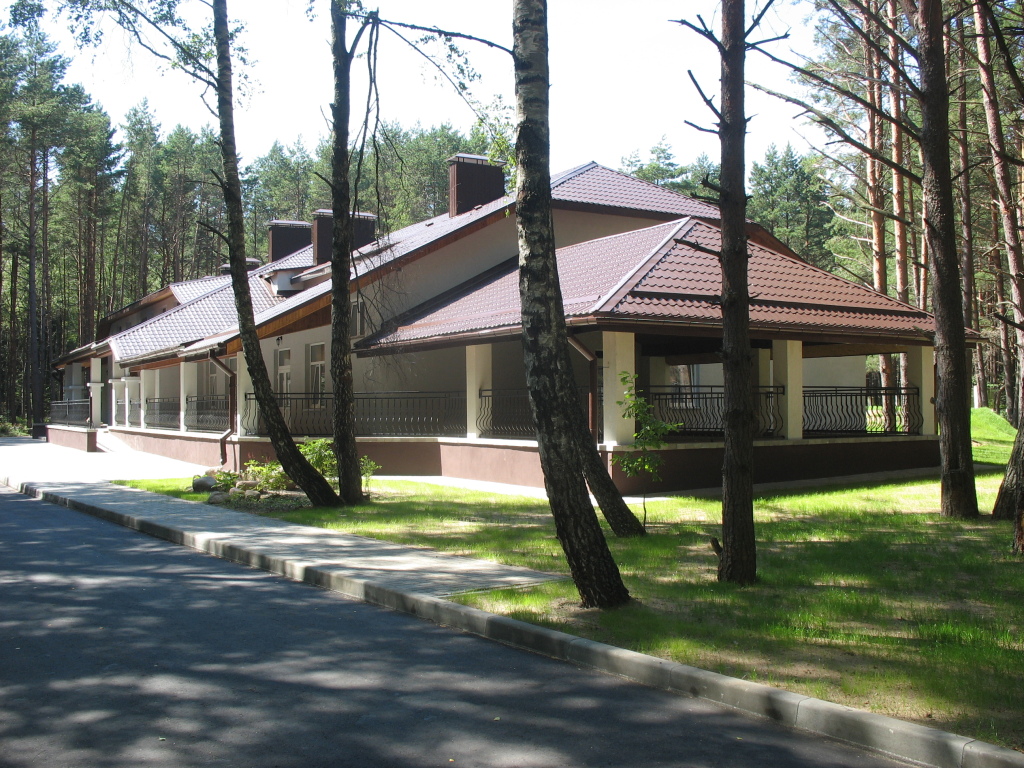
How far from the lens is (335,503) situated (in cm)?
1398

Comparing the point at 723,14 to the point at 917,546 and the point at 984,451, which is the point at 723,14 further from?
the point at 984,451

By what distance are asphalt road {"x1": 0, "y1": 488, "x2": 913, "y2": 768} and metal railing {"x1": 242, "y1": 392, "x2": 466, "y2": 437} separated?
497 inches

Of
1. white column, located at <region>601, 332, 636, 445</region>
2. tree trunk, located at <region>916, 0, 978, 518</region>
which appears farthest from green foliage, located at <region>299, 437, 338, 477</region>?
tree trunk, located at <region>916, 0, 978, 518</region>

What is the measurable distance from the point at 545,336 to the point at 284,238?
102 feet

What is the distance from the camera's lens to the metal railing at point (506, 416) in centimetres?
1741

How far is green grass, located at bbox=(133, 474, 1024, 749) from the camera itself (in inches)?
191

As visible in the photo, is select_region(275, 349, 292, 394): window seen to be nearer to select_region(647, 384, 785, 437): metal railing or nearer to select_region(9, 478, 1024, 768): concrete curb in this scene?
select_region(647, 384, 785, 437): metal railing

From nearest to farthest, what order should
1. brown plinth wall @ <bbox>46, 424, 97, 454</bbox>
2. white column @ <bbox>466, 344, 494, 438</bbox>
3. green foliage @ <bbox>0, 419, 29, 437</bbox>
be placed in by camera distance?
white column @ <bbox>466, 344, 494, 438</bbox> → brown plinth wall @ <bbox>46, 424, 97, 454</bbox> → green foliage @ <bbox>0, 419, 29, 437</bbox>

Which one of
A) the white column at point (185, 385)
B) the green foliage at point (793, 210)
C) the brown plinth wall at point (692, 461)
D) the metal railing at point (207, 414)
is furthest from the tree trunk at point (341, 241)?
the green foliage at point (793, 210)

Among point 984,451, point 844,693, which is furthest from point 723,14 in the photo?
point 984,451

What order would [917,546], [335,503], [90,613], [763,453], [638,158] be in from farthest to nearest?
[638,158] → [763,453] → [335,503] → [917,546] → [90,613]

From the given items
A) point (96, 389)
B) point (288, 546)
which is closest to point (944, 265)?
point (288, 546)

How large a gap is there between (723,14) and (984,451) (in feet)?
A: 57.5

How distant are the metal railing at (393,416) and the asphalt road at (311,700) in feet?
41.4
